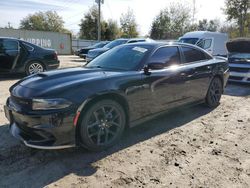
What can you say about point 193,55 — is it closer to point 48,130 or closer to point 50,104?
point 50,104

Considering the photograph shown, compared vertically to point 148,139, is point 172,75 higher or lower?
higher

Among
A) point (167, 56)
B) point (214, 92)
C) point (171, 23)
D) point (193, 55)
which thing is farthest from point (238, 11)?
point (167, 56)

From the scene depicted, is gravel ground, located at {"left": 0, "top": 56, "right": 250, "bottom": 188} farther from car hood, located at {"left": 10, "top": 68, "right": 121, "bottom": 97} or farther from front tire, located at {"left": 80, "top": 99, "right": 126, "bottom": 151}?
car hood, located at {"left": 10, "top": 68, "right": 121, "bottom": 97}

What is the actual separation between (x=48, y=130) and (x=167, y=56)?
2.64m

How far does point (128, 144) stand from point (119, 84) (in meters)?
0.94

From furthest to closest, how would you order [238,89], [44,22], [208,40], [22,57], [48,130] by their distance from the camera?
[44,22] < [208,40] < [22,57] < [238,89] < [48,130]

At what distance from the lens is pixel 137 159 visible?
3645mm

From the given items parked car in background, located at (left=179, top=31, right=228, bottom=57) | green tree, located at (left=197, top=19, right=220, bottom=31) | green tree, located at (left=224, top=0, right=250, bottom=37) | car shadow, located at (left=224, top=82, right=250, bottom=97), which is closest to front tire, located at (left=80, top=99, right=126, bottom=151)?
car shadow, located at (left=224, top=82, right=250, bottom=97)

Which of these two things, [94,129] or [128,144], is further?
[128,144]

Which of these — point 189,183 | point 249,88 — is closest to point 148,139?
point 189,183

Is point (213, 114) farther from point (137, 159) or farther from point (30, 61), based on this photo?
point (30, 61)

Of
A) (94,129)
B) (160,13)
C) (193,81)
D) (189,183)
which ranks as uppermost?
(160,13)

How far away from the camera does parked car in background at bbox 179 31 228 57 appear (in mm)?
13820

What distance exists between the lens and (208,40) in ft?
46.3
